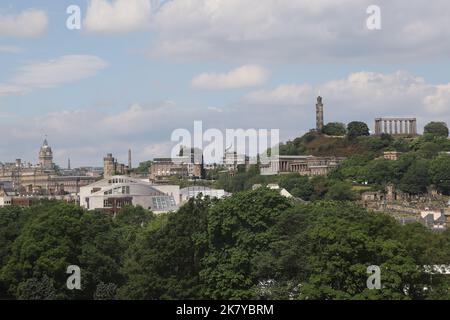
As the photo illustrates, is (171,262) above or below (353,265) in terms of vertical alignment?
below

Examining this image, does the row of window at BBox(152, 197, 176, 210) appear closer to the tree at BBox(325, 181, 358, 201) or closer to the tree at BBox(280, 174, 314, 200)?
the tree at BBox(280, 174, 314, 200)

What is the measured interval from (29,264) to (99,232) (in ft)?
26.4

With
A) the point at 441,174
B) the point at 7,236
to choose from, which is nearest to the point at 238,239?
the point at 7,236

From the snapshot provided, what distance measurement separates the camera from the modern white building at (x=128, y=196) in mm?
170250

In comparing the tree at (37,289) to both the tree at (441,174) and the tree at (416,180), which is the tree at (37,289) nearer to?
the tree at (441,174)

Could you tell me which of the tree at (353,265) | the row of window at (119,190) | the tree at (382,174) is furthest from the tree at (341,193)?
the tree at (353,265)

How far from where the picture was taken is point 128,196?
17288 cm

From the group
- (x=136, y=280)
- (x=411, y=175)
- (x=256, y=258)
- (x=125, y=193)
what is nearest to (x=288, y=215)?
(x=256, y=258)

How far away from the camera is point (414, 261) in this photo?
5578 centimetres

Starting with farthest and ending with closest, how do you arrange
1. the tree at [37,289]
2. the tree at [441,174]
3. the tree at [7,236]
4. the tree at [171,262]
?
1. the tree at [441,174]
2. the tree at [7,236]
3. the tree at [37,289]
4. the tree at [171,262]

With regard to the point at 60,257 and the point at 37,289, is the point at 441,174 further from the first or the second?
the point at 37,289
